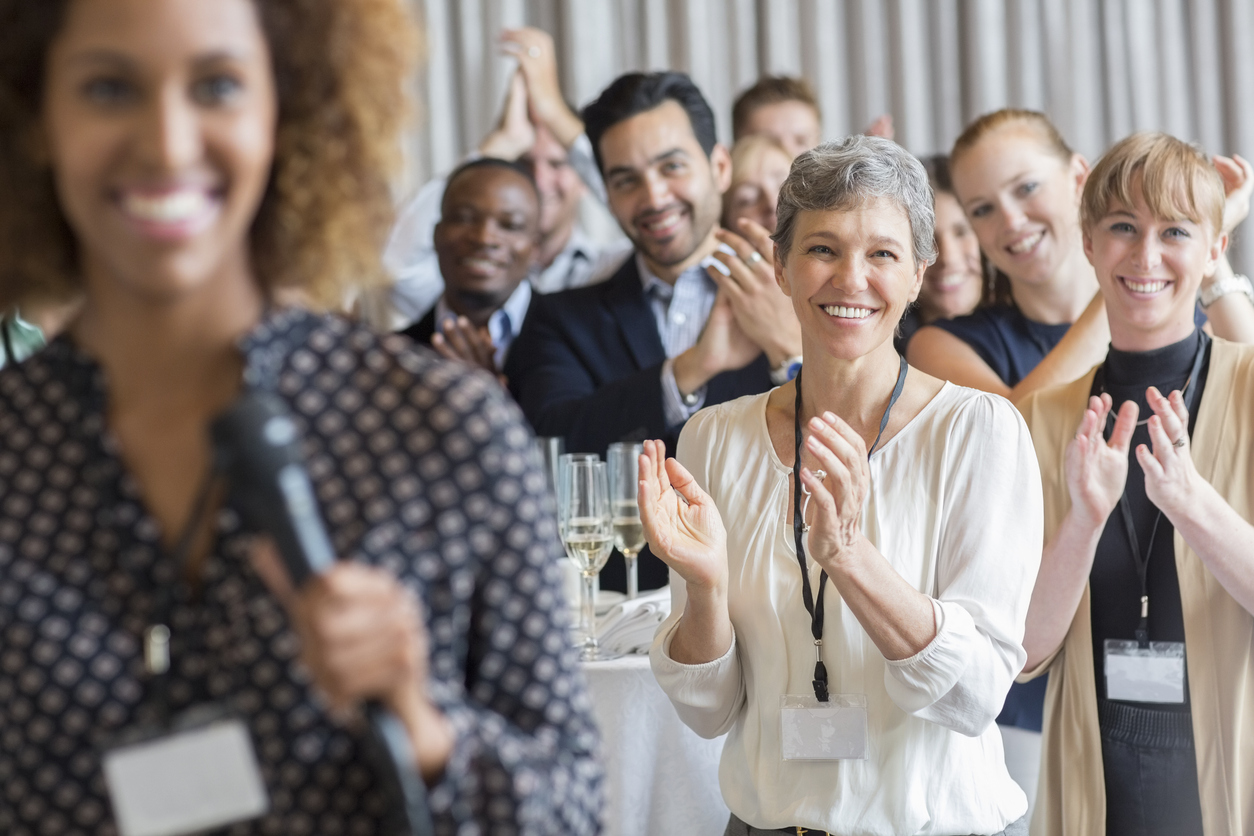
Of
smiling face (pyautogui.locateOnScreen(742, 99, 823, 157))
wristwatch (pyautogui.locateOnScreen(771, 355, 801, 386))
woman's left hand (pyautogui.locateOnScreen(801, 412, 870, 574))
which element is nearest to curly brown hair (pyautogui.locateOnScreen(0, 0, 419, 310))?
woman's left hand (pyautogui.locateOnScreen(801, 412, 870, 574))

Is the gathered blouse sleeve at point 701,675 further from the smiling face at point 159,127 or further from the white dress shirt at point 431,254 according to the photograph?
the white dress shirt at point 431,254

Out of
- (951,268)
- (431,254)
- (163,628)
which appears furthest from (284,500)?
(431,254)

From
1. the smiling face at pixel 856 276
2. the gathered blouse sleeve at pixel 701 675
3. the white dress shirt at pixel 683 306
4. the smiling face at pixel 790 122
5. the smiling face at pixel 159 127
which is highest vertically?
the smiling face at pixel 790 122

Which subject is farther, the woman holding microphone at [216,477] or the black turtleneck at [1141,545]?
the black turtleneck at [1141,545]

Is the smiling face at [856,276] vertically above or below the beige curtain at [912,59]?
below

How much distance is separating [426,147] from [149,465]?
5230 millimetres

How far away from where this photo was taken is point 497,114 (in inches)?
232

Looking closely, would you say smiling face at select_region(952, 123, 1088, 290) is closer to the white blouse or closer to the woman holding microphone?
the white blouse

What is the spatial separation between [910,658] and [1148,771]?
73cm

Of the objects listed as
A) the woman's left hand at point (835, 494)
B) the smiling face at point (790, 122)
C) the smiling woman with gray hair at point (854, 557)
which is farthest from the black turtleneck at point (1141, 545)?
the smiling face at point (790, 122)

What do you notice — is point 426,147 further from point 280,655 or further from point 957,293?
point 280,655

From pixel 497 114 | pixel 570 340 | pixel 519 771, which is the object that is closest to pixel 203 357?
pixel 519 771

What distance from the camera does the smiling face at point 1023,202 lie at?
3098 millimetres

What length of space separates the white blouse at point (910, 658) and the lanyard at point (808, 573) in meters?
0.02
